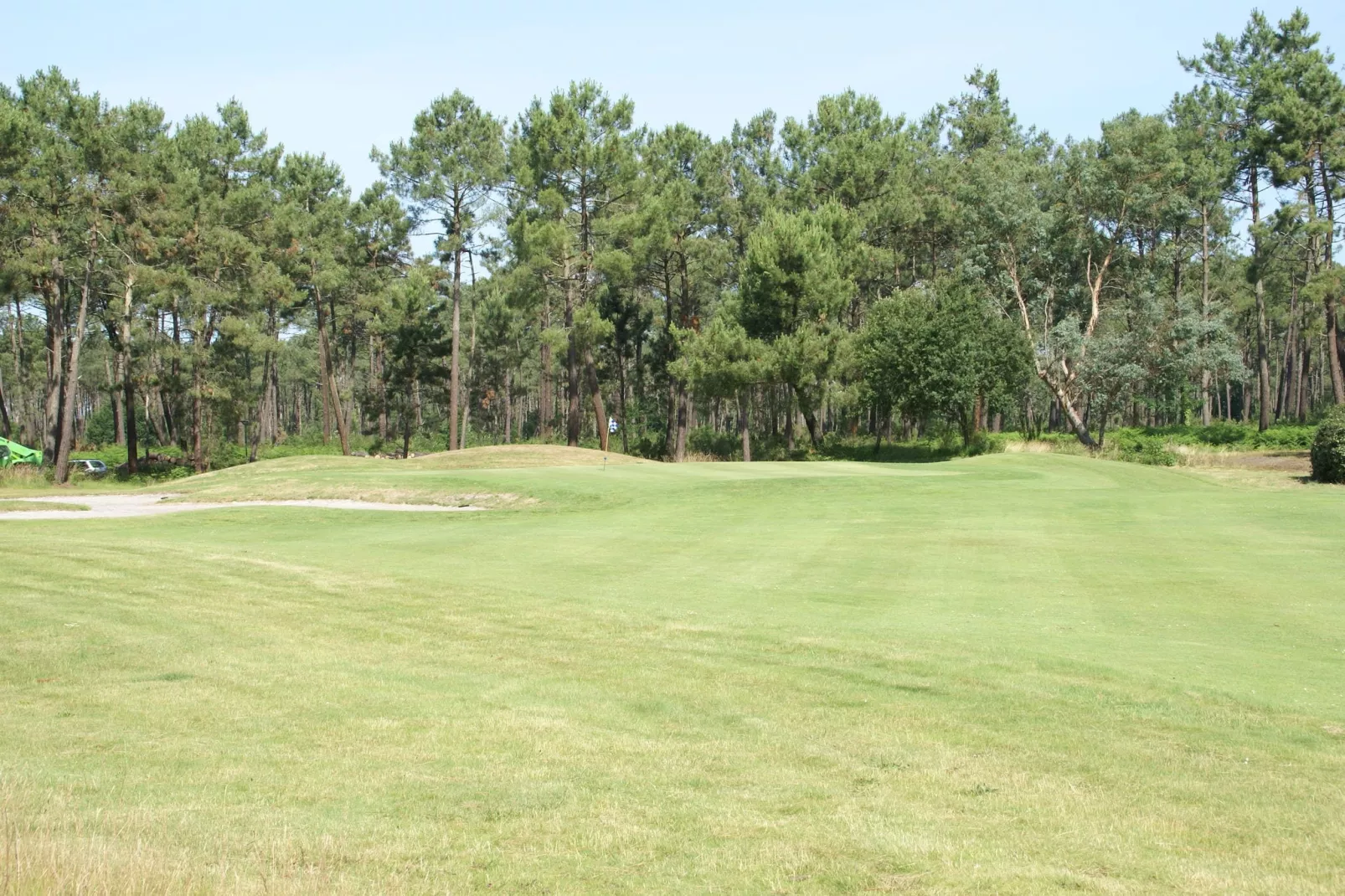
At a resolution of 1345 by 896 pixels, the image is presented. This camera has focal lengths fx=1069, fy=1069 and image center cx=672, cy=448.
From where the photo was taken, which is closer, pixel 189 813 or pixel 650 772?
pixel 189 813

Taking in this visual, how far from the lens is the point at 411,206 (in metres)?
59.6

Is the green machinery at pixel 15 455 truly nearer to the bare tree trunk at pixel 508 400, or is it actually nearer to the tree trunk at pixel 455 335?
the tree trunk at pixel 455 335

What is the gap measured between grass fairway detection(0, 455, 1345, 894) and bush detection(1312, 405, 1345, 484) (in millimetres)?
20238

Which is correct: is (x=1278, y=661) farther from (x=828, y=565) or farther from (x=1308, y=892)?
(x=828, y=565)

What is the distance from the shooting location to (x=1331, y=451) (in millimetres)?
37219

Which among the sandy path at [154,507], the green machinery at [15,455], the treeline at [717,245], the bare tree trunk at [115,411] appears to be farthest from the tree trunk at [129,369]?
the sandy path at [154,507]

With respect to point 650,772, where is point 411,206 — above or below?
above

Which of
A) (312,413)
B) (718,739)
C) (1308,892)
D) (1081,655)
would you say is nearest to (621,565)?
(1081,655)

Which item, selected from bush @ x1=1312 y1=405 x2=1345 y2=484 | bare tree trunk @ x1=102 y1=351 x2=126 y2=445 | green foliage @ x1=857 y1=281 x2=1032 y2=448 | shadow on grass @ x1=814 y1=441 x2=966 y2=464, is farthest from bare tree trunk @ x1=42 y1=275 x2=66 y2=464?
bush @ x1=1312 y1=405 x2=1345 y2=484

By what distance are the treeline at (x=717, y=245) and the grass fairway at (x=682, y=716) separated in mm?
35018

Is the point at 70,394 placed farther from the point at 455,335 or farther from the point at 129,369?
the point at 455,335

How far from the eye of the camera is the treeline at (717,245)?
169 feet

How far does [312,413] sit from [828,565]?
123999 mm

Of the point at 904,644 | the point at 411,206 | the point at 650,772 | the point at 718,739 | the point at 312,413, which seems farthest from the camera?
the point at 312,413
